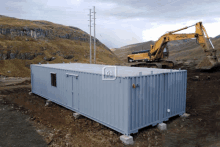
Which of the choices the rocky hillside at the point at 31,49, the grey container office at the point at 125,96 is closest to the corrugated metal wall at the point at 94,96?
the grey container office at the point at 125,96

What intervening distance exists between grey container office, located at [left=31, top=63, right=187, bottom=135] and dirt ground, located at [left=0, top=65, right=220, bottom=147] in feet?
1.52

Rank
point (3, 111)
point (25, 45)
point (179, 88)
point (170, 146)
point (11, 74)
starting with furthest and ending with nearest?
point (25, 45) < point (11, 74) < point (3, 111) < point (179, 88) < point (170, 146)

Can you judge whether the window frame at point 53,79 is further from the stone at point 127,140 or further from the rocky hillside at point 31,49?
the rocky hillside at point 31,49

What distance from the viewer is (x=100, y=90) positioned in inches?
316

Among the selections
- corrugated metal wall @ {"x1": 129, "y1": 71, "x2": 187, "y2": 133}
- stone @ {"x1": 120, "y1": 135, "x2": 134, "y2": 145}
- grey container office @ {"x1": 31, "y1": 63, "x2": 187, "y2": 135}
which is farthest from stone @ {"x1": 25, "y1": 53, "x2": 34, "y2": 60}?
stone @ {"x1": 120, "y1": 135, "x2": 134, "y2": 145}

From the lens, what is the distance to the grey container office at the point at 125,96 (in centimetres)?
689

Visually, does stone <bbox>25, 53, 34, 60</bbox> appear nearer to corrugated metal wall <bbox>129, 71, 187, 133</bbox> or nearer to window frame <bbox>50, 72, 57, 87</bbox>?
window frame <bbox>50, 72, 57, 87</bbox>

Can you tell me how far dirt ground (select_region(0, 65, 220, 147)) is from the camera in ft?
22.1

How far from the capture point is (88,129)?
7992 millimetres

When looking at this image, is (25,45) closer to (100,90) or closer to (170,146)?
(100,90)

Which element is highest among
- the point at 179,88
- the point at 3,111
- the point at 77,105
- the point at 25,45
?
the point at 25,45

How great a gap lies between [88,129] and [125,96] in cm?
265

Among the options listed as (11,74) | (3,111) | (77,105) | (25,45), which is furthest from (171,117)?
(25,45)

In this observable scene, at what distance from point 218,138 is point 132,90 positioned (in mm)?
3793
